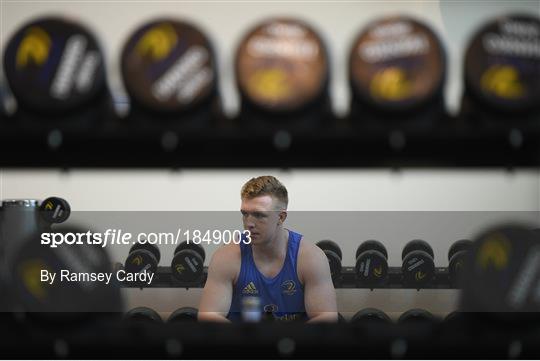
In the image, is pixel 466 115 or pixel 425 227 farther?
pixel 425 227

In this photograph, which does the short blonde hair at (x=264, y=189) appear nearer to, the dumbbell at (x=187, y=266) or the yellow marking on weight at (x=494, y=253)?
the dumbbell at (x=187, y=266)

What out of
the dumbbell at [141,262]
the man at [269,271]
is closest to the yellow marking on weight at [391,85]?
the man at [269,271]

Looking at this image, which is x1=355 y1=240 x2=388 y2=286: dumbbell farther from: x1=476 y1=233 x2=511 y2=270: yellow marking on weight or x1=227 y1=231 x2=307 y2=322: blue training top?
x1=476 y1=233 x2=511 y2=270: yellow marking on weight

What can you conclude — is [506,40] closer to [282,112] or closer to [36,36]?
[282,112]

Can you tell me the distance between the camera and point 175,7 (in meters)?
4.11

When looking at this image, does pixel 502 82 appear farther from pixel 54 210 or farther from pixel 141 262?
pixel 141 262

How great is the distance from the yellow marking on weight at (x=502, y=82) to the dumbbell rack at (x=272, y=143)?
56mm

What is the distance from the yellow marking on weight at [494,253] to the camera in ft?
4.61

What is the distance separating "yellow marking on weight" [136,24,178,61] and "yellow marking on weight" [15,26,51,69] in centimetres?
18

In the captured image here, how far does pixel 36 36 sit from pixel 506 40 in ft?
3.06

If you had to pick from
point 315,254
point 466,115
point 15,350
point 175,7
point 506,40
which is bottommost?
point 15,350

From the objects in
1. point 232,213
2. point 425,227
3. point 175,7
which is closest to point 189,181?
point 232,213

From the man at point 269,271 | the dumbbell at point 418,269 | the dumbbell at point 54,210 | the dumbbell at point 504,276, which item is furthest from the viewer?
the dumbbell at point 418,269

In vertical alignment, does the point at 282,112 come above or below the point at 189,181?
below
